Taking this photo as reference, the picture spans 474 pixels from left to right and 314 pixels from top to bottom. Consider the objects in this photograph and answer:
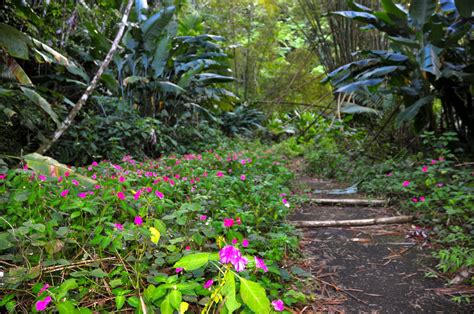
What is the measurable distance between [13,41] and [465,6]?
187 inches

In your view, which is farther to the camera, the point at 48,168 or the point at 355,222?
the point at 355,222

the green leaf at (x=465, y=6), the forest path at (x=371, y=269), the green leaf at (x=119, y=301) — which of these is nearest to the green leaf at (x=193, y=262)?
the green leaf at (x=119, y=301)

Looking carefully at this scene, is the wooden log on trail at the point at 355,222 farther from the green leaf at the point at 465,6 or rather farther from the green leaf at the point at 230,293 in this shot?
the green leaf at the point at 465,6

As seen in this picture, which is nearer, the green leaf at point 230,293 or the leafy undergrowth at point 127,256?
the green leaf at point 230,293

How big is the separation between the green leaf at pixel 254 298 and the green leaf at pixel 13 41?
3533mm

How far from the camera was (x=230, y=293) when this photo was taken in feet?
3.05

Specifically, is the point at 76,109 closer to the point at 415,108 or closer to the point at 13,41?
the point at 13,41

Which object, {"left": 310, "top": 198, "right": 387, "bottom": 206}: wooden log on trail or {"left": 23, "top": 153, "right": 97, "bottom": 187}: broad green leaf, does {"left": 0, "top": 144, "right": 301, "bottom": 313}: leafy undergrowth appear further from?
{"left": 310, "top": 198, "right": 387, "bottom": 206}: wooden log on trail

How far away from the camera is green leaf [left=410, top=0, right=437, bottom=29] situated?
3.80m

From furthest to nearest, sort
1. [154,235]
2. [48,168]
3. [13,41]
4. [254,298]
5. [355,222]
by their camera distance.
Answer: [13,41], [355,222], [48,168], [154,235], [254,298]

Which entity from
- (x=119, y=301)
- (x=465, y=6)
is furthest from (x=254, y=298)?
(x=465, y=6)

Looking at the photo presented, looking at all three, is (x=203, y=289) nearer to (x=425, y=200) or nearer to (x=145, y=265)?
(x=145, y=265)

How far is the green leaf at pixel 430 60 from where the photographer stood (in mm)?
3373

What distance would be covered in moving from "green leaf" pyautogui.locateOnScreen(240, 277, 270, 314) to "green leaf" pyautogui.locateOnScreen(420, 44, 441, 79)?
3.35 metres
